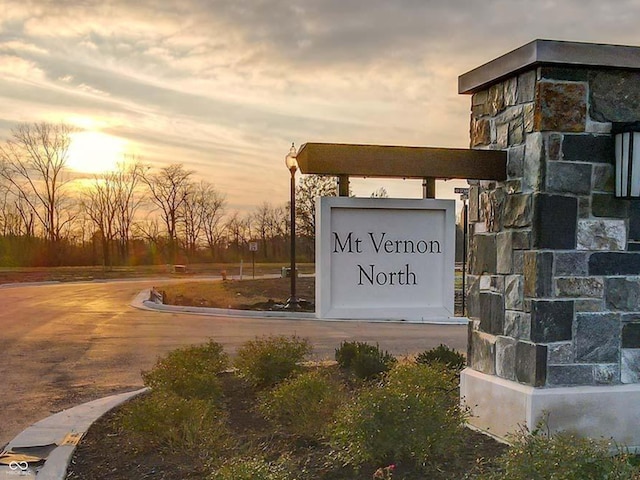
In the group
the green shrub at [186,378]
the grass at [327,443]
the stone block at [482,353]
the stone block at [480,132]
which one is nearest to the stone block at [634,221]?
the stone block at [480,132]

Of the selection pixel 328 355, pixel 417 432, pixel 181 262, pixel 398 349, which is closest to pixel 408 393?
pixel 417 432

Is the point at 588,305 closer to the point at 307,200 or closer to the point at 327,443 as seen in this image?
the point at 327,443

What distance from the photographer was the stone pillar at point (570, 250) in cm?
449

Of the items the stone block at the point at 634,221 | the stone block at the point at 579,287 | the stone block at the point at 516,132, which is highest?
the stone block at the point at 516,132

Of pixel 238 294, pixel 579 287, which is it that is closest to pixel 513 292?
pixel 579 287

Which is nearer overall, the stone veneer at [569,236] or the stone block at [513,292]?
the stone veneer at [569,236]

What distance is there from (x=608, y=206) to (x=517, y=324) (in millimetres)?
1086

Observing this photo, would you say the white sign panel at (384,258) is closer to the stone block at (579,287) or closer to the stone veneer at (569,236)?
the stone veneer at (569,236)

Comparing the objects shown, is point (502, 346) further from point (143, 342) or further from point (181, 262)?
point (181, 262)

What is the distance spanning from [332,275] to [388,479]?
1296mm

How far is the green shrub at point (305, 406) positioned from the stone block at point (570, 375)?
163 centimetres

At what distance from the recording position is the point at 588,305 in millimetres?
4570

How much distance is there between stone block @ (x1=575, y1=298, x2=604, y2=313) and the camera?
4555mm

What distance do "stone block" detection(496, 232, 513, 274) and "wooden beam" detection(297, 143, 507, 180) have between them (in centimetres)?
46
